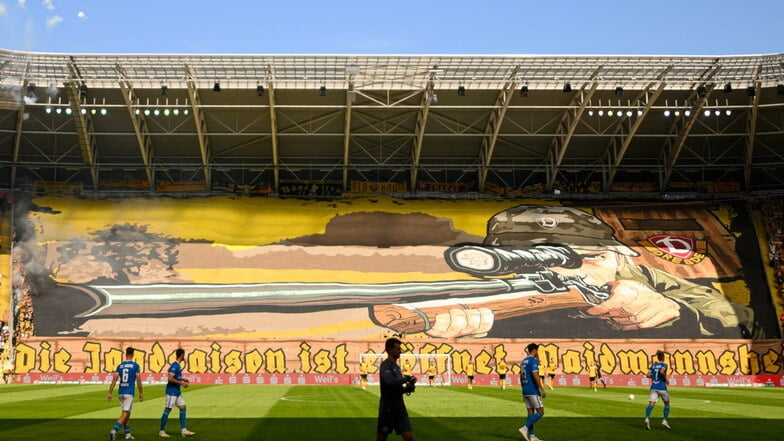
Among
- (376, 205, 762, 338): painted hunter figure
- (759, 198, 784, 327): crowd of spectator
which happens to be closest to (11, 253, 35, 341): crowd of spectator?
(376, 205, 762, 338): painted hunter figure

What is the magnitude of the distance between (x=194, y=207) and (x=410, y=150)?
16493 millimetres

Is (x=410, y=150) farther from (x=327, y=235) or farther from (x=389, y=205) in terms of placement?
(x=327, y=235)

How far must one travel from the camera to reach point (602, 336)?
1809 inches

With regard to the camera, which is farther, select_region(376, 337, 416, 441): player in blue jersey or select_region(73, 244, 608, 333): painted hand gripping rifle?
select_region(73, 244, 608, 333): painted hand gripping rifle

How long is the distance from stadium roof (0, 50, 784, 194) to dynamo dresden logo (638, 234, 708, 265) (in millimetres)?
4760

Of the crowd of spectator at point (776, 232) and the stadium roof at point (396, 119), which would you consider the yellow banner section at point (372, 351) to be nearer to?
the crowd of spectator at point (776, 232)

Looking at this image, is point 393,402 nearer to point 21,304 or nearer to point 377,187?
point 21,304

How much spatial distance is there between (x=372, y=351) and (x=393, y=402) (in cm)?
3280

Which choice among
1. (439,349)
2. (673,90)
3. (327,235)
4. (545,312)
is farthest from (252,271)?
(673,90)

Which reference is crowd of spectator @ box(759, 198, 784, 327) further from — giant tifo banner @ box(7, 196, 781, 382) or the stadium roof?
the stadium roof

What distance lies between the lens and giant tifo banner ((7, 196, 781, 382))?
45844mm

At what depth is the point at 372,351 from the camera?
43781 mm

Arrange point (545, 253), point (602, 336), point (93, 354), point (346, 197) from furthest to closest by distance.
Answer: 1. point (346, 197)
2. point (545, 253)
3. point (602, 336)
4. point (93, 354)

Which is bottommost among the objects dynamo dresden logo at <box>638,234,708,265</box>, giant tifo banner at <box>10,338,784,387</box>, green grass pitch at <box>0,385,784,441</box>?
green grass pitch at <box>0,385,784,441</box>
